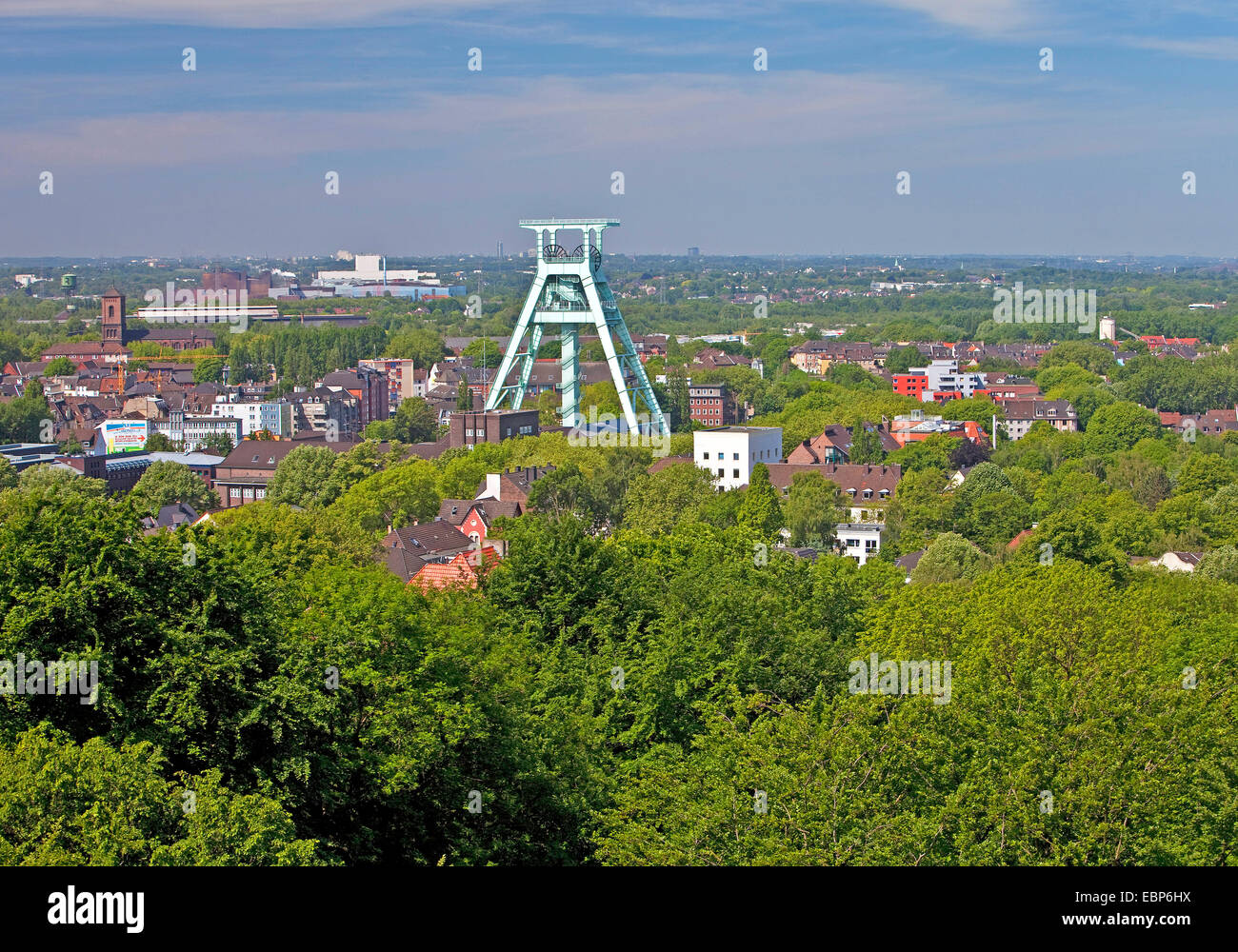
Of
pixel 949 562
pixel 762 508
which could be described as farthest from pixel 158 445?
pixel 949 562

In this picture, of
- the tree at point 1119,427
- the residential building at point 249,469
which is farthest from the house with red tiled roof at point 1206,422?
the residential building at point 249,469

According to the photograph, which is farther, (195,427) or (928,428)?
(195,427)

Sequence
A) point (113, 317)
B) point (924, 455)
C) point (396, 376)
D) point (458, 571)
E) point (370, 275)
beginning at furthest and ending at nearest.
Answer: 1. point (370, 275)
2. point (113, 317)
3. point (396, 376)
4. point (924, 455)
5. point (458, 571)

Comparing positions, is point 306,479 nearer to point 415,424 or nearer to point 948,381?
point 415,424

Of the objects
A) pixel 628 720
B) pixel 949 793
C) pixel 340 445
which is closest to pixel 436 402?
pixel 340 445

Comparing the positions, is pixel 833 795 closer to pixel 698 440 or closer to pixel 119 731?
pixel 119 731

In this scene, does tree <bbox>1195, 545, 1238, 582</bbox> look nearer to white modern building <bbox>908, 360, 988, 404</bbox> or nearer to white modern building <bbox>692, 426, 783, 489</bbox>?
white modern building <bbox>692, 426, 783, 489</bbox>

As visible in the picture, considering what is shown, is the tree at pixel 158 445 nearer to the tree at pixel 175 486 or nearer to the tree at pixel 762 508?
the tree at pixel 175 486
